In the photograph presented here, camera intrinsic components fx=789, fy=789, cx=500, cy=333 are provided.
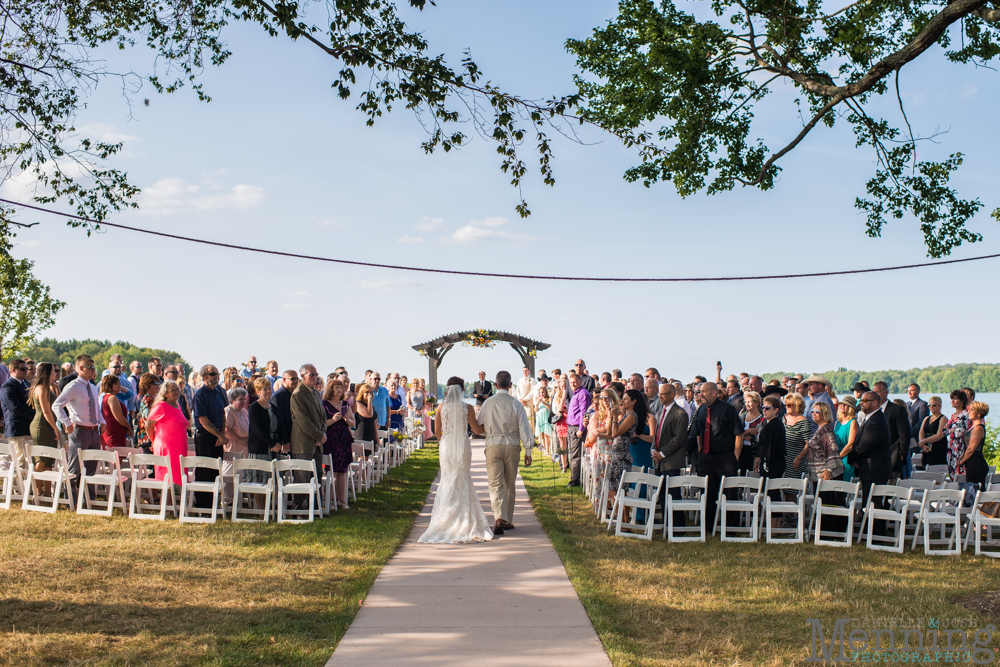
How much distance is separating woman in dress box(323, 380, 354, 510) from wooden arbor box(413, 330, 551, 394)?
47.6 ft

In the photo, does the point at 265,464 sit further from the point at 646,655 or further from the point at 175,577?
the point at 646,655

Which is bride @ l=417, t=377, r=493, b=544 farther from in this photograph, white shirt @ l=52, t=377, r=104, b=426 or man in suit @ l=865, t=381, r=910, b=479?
man in suit @ l=865, t=381, r=910, b=479

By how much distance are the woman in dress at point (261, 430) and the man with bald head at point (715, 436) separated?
→ 525 centimetres

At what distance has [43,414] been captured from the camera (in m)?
10.6

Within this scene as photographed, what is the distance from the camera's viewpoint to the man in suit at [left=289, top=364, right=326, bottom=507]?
991 cm

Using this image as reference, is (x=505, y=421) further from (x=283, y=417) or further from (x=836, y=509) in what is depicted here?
(x=836, y=509)

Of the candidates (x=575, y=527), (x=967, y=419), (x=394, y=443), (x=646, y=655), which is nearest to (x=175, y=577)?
(x=646, y=655)

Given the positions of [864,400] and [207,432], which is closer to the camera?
[864,400]

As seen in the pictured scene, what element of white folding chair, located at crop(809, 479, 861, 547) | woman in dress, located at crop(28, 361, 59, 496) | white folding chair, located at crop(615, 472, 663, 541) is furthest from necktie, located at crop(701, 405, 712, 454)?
woman in dress, located at crop(28, 361, 59, 496)

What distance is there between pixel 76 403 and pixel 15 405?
1385 millimetres

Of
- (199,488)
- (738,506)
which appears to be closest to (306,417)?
(199,488)

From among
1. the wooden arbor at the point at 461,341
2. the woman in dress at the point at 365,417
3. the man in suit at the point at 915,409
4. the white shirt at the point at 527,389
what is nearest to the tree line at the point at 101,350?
→ the wooden arbor at the point at 461,341

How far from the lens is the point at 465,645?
5086 mm

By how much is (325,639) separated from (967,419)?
27.2 feet
